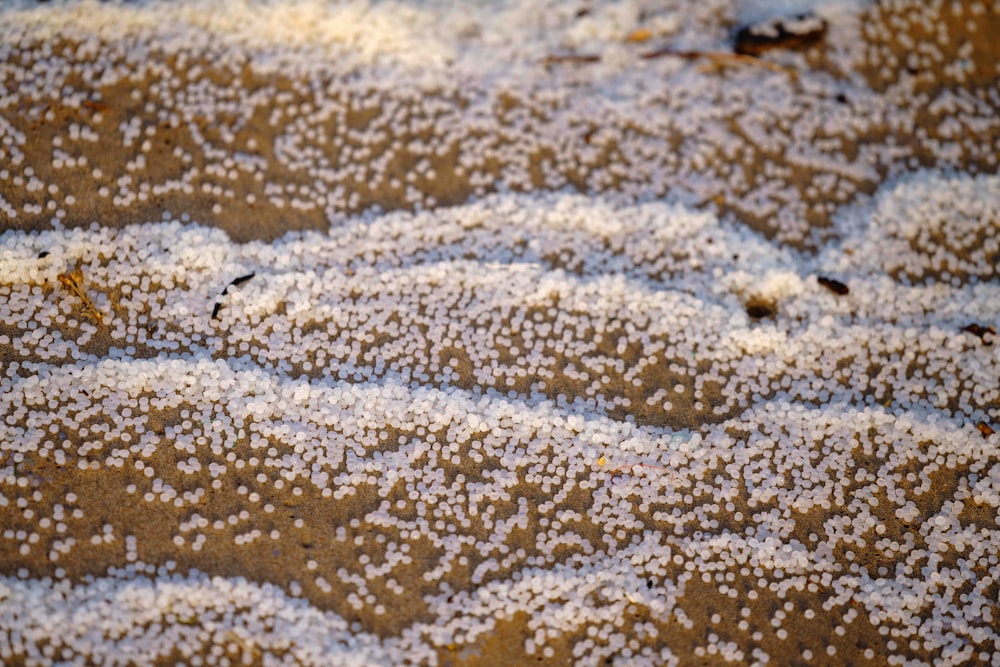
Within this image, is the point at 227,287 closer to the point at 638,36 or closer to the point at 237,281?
the point at 237,281

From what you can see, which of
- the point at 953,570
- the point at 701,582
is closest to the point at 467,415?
the point at 701,582

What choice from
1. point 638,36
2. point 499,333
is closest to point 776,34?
point 638,36

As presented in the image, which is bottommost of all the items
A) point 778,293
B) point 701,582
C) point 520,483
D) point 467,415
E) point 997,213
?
point 701,582

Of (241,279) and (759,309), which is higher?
(241,279)

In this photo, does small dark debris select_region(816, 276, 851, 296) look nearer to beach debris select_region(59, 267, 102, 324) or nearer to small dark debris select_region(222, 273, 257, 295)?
small dark debris select_region(222, 273, 257, 295)

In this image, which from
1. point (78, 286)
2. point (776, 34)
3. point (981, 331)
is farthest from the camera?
point (776, 34)

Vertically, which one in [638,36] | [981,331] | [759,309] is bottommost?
[981,331]

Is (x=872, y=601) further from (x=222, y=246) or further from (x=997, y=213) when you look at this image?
(x=222, y=246)
